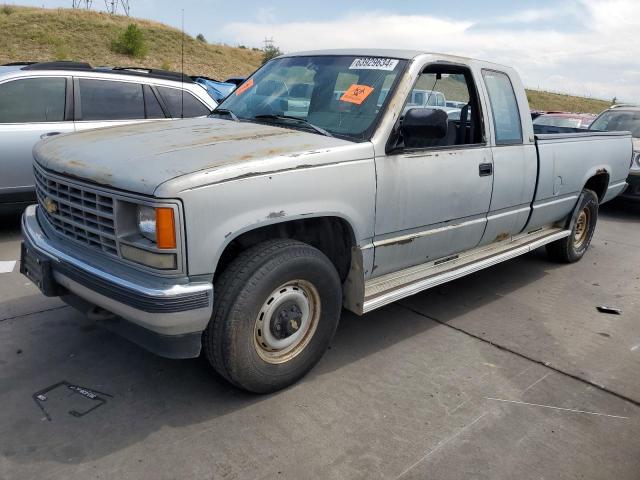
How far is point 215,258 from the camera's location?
8.47ft

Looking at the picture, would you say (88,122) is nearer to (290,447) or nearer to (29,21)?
(290,447)

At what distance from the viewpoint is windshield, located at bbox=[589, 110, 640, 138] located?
383 inches

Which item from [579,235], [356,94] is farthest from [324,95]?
[579,235]

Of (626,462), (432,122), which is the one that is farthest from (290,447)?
(432,122)

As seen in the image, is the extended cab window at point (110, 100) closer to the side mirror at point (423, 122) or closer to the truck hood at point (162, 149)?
the truck hood at point (162, 149)

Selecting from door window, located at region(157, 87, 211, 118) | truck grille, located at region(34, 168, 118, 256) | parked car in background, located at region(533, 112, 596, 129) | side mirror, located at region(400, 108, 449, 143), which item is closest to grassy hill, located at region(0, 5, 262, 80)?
parked car in background, located at region(533, 112, 596, 129)

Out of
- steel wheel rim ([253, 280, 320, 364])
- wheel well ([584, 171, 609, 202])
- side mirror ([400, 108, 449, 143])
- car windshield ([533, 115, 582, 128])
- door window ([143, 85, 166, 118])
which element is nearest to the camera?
steel wheel rim ([253, 280, 320, 364])

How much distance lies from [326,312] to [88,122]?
4.29m

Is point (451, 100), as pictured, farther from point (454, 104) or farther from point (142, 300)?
point (142, 300)

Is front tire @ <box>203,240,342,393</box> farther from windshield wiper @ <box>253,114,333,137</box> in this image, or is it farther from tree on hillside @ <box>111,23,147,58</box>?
tree on hillside @ <box>111,23,147,58</box>

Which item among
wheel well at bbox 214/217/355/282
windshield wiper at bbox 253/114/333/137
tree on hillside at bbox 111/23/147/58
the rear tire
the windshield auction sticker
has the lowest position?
the rear tire

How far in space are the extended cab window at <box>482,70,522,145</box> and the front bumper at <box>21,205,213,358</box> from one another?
2781 millimetres

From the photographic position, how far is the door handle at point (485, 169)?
156 inches

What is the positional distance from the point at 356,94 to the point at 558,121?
9749 mm
